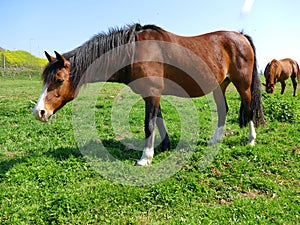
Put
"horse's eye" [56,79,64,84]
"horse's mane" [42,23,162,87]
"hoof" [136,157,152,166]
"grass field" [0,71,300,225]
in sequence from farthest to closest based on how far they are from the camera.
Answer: "hoof" [136,157,152,166] < "horse's mane" [42,23,162,87] < "horse's eye" [56,79,64,84] < "grass field" [0,71,300,225]

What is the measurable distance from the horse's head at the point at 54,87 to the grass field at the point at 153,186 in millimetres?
980

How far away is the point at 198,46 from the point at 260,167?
2522 mm

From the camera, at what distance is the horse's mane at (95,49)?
423 cm

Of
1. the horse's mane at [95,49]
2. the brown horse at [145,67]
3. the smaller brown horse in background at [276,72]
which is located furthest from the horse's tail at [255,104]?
the smaller brown horse in background at [276,72]

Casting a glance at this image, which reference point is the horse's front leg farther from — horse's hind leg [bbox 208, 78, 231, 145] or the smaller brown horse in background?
the smaller brown horse in background

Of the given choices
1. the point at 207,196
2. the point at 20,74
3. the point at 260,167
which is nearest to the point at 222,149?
the point at 260,167

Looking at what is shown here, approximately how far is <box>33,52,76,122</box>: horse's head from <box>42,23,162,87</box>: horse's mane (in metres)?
0.05

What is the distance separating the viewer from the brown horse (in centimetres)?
412

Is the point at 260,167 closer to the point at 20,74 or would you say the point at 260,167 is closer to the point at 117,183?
the point at 117,183

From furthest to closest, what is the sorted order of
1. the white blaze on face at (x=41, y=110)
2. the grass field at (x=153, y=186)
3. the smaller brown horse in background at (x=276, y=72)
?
the smaller brown horse in background at (x=276, y=72)
the white blaze on face at (x=41, y=110)
the grass field at (x=153, y=186)

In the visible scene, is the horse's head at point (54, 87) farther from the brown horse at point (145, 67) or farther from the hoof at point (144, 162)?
the hoof at point (144, 162)

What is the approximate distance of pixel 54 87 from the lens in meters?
Result: 4.07

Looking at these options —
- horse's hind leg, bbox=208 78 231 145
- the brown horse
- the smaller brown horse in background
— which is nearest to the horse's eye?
the brown horse

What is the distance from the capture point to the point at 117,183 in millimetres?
3865
